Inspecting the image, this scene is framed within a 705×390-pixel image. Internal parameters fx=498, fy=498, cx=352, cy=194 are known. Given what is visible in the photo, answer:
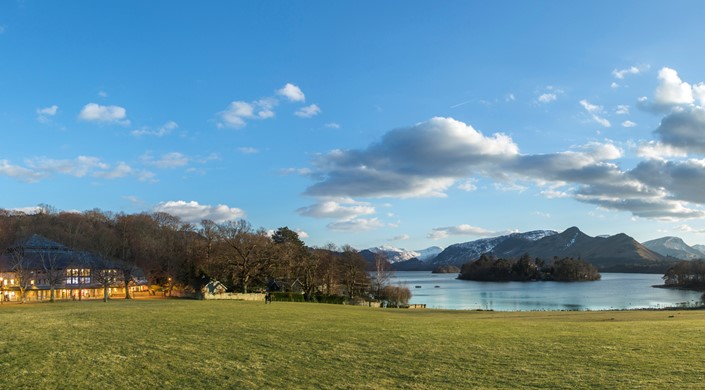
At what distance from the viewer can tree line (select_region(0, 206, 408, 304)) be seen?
2879 inches

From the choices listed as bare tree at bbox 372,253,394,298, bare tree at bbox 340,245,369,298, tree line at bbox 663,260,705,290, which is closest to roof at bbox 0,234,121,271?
bare tree at bbox 340,245,369,298

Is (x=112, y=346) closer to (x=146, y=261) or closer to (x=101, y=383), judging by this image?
(x=101, y=383)

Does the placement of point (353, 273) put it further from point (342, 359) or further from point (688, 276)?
point (688, 276)

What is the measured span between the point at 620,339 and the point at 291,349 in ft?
37.6

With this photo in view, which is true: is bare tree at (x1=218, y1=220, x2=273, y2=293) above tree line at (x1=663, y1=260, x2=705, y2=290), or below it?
above

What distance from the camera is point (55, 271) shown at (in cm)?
6806

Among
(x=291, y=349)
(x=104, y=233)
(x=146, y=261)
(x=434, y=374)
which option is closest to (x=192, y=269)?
(x=146, y=261)

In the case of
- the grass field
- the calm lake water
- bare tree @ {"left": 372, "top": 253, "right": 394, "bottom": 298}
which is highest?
the grass field

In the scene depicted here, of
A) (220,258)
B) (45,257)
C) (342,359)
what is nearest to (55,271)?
(45,257)

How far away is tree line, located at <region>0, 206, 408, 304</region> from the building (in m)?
2.16

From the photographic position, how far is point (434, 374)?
11008mm

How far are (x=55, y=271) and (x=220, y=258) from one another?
2190 centimetres

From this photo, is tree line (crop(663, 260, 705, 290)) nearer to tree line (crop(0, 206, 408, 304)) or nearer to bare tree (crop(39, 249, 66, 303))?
tree line (crop(0, 206, 408, 304))

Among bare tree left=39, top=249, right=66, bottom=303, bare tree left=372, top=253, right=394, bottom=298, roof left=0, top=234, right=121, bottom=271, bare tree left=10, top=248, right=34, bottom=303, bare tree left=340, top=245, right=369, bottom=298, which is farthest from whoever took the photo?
bare tree left=372, top=253, right=394, bottom=298
